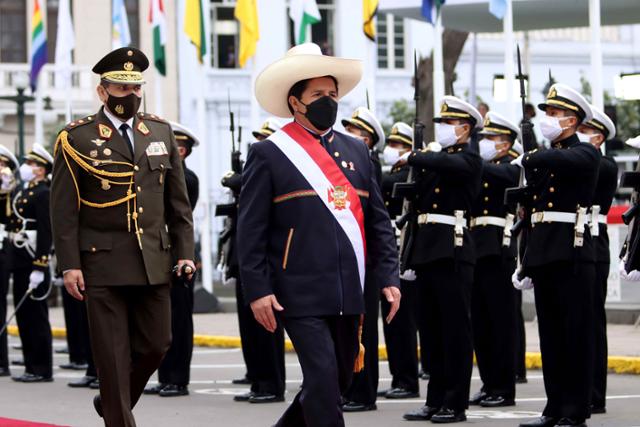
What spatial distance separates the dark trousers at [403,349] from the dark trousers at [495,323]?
0.54 meters

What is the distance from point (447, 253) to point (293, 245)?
3.07m

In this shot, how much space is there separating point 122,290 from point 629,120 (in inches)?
1210

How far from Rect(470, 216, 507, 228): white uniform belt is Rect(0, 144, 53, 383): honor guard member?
400cm

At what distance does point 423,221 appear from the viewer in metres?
11.3

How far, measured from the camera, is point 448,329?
1098cm

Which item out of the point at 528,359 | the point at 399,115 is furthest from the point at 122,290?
the point at 399,115

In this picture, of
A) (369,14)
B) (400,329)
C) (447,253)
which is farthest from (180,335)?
(369,14)

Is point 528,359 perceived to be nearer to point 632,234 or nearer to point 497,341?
point 497,341

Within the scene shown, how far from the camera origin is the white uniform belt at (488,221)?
41.7 feet

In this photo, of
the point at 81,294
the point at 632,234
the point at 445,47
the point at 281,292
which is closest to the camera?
the point at 281,292

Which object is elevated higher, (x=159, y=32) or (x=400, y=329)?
(x=159, y=32)

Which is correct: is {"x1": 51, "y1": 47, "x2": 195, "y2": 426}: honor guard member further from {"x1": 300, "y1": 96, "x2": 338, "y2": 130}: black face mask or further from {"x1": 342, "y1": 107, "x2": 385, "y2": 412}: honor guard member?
{"x1": 342, "y1": 107, "x2": 385, "y2": 412}: honor guard member

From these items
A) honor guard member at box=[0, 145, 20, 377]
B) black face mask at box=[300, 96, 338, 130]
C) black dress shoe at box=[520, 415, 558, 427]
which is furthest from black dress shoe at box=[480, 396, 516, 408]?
honor guard member at box=[0, 145, 20, 377]

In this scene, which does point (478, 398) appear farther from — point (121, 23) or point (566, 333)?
point (121, 23)
